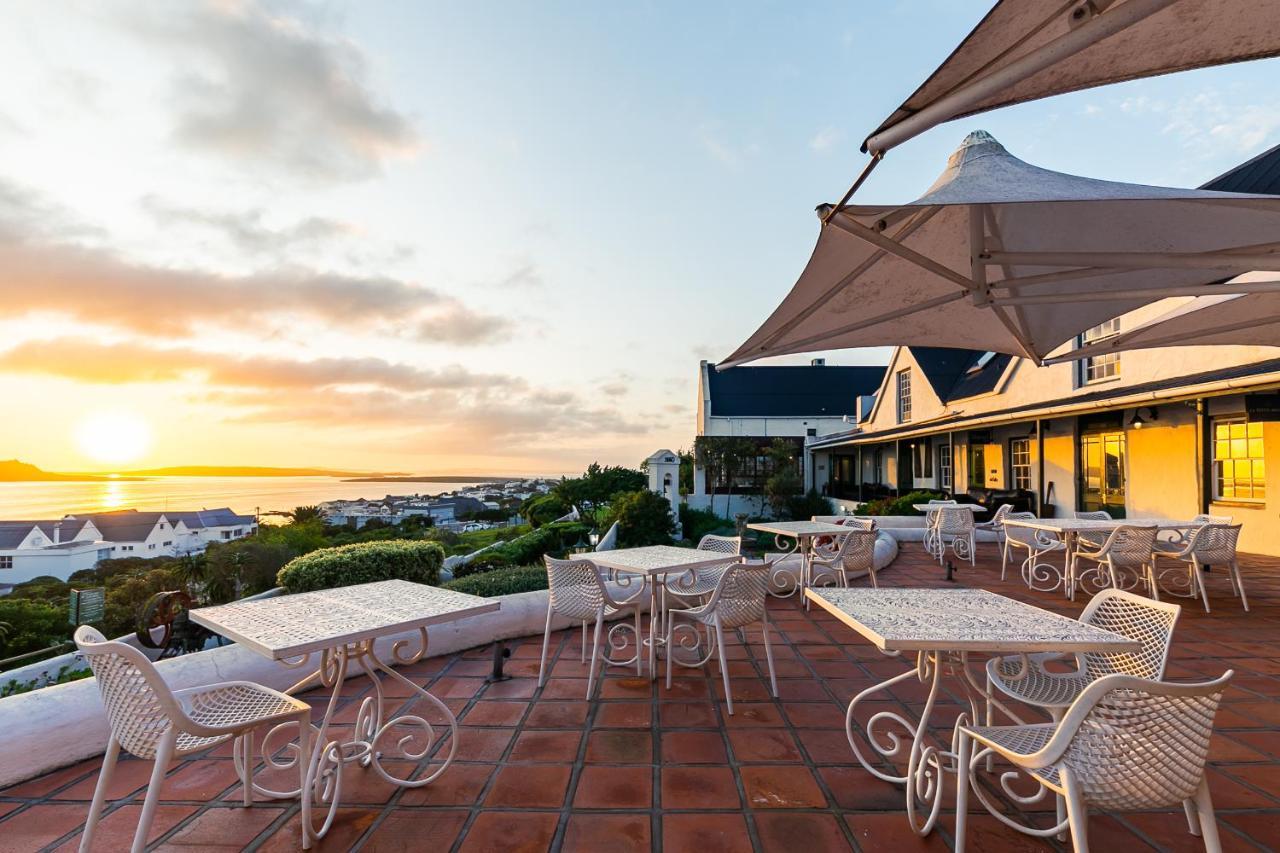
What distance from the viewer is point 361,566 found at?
6.86m

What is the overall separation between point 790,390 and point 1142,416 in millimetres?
15616

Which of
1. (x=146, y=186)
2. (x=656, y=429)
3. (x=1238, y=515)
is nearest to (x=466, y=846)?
(x=146, y=186)

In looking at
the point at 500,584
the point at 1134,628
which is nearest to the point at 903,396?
the point at 500,584

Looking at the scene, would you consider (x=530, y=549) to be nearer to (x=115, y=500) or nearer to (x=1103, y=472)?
(x=115, y=500)

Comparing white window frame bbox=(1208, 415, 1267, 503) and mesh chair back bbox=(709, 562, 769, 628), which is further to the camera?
white window frame bbox=(1208, 415, 1267, 503)

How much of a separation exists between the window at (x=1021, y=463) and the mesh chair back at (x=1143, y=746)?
1361 cm

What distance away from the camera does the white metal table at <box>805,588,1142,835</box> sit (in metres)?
2.25

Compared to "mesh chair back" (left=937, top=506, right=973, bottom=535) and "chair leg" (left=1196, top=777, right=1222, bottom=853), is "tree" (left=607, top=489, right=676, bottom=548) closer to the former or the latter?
"mesh chair back" (left=937, top=506, right=973, bottom=535)

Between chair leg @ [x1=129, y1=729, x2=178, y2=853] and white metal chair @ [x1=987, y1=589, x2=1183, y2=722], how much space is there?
304 cm

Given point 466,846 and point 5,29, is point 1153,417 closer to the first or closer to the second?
point 466,846

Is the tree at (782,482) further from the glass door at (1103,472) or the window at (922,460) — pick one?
the glass door at (1103,472)

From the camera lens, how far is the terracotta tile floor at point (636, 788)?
233 centimetres

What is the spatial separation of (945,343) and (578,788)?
4.59 meters

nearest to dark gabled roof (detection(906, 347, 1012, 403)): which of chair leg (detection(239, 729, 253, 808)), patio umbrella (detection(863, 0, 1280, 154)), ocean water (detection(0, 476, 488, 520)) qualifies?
patio umbrella (detection(863, 0, 1280, 154))
